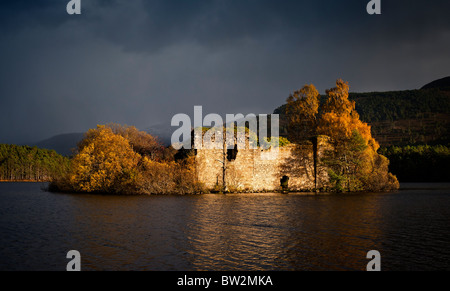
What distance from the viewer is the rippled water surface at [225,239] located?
9586 mm

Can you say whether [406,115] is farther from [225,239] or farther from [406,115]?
[225,239]

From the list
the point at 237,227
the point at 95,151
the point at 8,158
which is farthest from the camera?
the point at 8,158

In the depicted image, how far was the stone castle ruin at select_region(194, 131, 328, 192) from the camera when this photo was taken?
32250 mm

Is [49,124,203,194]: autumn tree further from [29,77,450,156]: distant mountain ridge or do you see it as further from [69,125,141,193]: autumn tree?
[29,77,450,156]: distant mountain ridge

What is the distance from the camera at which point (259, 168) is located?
3353 centimetres

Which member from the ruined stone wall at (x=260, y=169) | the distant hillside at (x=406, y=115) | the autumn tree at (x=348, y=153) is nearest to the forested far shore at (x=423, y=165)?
the distant hillside at (x=406, y=115)

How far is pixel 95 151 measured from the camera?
113 ft

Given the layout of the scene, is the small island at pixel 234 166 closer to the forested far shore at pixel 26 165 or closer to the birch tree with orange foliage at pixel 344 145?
the birch tree with orange foliage at pixel 344 145

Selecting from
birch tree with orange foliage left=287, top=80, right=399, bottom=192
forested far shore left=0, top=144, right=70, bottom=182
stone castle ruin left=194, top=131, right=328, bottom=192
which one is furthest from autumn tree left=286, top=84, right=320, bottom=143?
forested far shore left=0, top=144, right=70, bottom=182

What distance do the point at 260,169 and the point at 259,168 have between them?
0.15 m

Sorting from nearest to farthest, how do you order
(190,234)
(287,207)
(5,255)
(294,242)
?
(5,255) → (294,242) → (190,234) → (287,207)

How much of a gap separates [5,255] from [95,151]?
25.1 m
